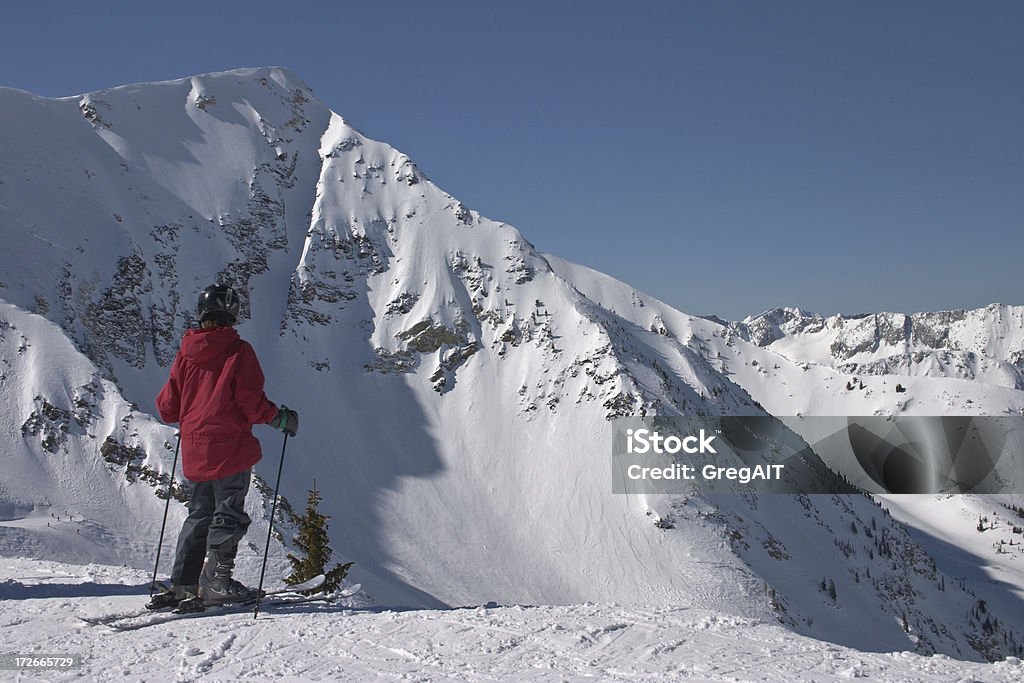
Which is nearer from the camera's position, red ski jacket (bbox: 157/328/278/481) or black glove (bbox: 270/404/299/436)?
red ski jacket (bbox: 157/328/278/481)

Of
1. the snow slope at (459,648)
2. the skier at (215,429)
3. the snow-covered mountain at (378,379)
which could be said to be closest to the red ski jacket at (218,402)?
the skier at (215,429)

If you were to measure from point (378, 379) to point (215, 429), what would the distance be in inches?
4187

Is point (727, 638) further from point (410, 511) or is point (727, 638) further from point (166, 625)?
point (410, 511)

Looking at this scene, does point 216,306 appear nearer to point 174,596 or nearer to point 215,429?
point 215,429

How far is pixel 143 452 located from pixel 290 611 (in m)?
58.1

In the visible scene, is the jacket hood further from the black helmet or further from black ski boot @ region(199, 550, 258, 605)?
black ski boot @ region(199, 550, 258, 605)

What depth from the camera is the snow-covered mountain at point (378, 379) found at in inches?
2606

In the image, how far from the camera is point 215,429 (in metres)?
8.59

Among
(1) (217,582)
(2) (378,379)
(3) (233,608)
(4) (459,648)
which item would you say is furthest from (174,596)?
(2) (378,379)

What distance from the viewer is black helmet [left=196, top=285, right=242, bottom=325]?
28.5 ft

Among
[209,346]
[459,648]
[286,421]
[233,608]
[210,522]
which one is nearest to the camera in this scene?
[459,648]

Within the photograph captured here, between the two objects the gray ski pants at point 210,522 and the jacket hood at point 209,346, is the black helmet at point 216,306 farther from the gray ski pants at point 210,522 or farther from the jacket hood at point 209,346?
the gray ski pants at point 210,522

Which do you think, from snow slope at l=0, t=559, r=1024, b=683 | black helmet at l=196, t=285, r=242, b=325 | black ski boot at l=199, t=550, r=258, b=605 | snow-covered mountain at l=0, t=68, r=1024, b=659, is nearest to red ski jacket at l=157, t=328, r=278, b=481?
black helmet at l=196, t=285, r=242, b=325

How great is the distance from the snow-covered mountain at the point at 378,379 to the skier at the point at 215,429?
46.9 meters
